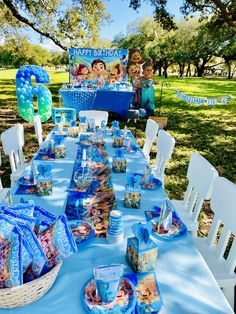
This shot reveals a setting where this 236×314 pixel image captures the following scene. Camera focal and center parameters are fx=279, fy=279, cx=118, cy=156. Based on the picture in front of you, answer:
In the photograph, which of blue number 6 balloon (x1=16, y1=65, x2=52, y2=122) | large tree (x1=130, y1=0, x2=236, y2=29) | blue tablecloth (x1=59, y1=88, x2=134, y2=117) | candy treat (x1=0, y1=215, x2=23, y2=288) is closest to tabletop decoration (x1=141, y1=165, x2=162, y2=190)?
candy treat (x1=0, y1=215, x2=23, y2=288)

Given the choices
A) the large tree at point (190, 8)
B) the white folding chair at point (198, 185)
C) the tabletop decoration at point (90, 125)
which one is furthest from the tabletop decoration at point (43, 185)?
the large tree at point (190, 8)

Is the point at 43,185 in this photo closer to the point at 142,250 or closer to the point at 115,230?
the point at 115,230

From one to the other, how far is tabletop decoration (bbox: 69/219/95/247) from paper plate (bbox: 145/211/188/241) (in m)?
0.32

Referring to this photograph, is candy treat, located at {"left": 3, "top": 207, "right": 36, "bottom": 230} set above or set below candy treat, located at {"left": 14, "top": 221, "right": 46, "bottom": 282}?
above

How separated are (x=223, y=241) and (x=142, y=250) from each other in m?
0.77

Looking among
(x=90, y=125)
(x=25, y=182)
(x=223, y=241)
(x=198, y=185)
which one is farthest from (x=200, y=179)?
(x=90, y=125)

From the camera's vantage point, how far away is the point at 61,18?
9992mm

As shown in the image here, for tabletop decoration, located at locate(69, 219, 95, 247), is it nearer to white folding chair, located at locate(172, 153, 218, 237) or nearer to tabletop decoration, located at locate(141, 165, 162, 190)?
tabletop decoration, located at locate(141, 165, 162, 190)

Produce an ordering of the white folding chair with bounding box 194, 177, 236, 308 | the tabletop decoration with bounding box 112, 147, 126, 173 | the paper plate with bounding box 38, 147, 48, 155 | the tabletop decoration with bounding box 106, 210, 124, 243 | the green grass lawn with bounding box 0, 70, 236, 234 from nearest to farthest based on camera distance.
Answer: the tabletop decoration with bounding box 106, 210, 124, 243 → the white folding chair with bounding box 194, 177, 236, 308 → the tabletop decoration with bounding box 112, 147, 126, 173 → the paper plate with bounding box 38, 147, 48, 155 → the green grass lawn with bounding box 0, 70, 236, 234

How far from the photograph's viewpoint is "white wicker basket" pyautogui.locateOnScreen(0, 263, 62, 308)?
0.92 metres

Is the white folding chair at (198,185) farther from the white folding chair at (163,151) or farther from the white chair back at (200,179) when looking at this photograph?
the white folding chair at (163,151)

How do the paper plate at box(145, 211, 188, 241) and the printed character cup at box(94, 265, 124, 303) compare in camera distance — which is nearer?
the printed character cup at box(94, 265, 124, 303)

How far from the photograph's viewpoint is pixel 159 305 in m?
1.02

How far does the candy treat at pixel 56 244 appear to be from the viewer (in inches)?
39.7
